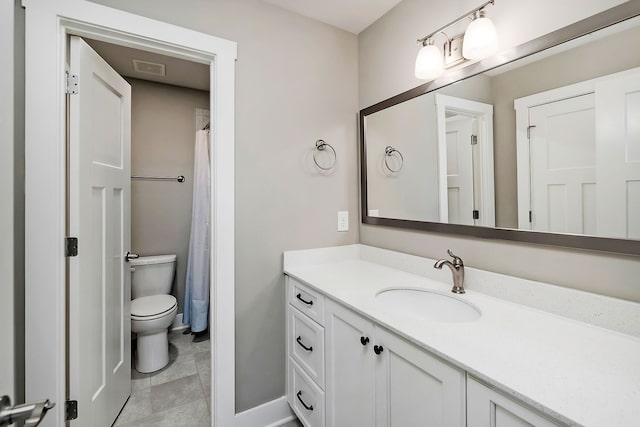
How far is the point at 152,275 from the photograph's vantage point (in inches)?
99.3

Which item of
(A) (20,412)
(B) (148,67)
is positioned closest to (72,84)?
(B) (148,67)

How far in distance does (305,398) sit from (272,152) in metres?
1.34

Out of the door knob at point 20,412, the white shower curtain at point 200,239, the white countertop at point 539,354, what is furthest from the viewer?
the white shower curtain at point 200,239

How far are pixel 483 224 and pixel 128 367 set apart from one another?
2.25m

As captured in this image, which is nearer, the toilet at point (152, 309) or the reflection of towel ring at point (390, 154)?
the reflection of towel ring at point (390, 154)

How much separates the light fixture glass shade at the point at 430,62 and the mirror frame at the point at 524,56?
0.16 feet

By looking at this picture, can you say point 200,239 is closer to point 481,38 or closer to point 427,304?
point 427,304

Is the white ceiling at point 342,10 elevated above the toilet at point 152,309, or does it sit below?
above

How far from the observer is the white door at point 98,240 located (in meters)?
1.31

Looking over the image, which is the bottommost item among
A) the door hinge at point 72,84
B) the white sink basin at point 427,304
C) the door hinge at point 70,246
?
the white sink basin at point 427,304

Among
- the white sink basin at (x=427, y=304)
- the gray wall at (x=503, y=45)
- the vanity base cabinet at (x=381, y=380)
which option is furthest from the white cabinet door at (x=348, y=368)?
the gray wall at (x=503, y=45)

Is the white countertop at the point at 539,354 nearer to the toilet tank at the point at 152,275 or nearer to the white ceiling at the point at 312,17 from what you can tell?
the white ceiling at the point at 312,17

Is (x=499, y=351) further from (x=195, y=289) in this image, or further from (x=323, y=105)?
(x=195, y=289)

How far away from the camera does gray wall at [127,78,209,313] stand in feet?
8.73
